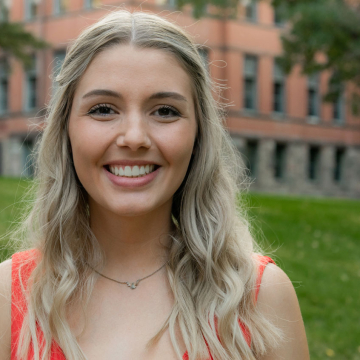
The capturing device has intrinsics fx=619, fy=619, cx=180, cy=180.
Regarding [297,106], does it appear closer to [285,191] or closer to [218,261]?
[285,191]

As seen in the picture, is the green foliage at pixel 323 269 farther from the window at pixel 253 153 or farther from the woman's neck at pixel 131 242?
the window at pixel 253 153

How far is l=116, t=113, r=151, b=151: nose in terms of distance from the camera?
1.94 metres

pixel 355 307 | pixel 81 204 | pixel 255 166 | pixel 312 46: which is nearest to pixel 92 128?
pixel 81 204

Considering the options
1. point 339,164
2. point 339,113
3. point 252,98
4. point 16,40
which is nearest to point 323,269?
point 16,40

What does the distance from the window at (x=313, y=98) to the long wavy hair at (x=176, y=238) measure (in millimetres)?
30283

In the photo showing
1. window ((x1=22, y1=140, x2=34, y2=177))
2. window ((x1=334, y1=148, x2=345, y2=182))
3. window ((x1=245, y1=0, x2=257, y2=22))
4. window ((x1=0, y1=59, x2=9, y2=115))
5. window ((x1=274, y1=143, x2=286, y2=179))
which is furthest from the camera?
window ((x1=334, y1=148, x2=345, y2=182))

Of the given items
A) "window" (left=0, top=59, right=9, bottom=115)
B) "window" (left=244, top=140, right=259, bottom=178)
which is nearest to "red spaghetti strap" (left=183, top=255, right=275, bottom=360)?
"window" (left=244, top=140, right=259, bottom=178)

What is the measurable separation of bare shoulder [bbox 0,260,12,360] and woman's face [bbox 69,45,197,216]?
408 mm

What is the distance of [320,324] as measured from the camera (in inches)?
219

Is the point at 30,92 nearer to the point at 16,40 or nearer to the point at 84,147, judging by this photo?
the point at 16,40

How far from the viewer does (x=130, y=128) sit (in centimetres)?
196

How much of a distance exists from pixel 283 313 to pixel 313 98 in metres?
30.9

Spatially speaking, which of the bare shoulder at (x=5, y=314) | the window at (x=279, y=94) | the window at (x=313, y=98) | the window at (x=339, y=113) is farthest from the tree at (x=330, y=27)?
the window at (x=339, y=113)

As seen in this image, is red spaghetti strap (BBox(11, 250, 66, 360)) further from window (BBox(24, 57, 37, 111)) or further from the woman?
window (BBox(24, 57, 37, 111))
